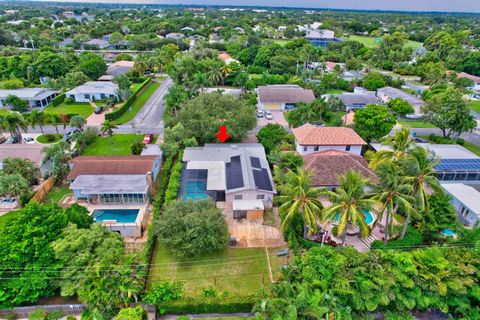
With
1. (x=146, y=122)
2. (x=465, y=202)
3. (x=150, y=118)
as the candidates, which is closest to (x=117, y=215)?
(x=146, y=122)

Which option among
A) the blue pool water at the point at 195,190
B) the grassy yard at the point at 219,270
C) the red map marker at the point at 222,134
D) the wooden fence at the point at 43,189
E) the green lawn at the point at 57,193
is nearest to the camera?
the grassy yard at the point at 219,270

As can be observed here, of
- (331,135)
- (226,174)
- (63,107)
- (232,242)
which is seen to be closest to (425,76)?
(331,135)

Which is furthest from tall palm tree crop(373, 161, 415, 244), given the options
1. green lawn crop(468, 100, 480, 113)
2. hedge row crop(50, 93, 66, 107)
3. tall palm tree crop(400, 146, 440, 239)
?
hedge row crop(50, 93, 66, 107)

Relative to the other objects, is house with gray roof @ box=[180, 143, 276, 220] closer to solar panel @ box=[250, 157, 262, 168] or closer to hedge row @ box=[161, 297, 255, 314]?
solar panel @ box=[250, 157, 262, 168]

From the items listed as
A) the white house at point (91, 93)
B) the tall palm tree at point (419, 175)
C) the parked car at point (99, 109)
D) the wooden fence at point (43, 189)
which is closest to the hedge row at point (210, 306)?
the tall palm tree at point (419, 175)

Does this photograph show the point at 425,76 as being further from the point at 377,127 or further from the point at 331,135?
the point at 331,135

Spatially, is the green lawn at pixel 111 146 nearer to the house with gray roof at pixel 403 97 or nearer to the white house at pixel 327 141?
the white house at pixel 327 141
